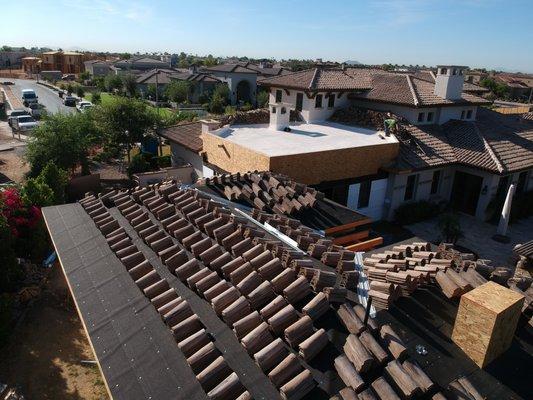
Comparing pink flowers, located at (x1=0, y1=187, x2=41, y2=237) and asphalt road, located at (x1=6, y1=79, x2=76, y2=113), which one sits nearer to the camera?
pink flowers, located at (x1=0, y1=187, x2=41, y2=237)

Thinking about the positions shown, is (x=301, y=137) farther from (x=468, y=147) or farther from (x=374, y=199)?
(x=468, y=147)

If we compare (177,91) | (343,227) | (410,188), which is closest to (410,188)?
(410,188)

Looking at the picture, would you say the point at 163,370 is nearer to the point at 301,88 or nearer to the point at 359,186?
the point at 359,186

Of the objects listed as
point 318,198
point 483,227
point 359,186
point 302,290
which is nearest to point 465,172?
point 483,227

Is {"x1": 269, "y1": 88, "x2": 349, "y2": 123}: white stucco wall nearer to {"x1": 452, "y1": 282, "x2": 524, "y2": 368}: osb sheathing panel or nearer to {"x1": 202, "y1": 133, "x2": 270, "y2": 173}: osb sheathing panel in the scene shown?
{"x1": 202, "y1": 133, "x2": 270, "y2": 173}: osb sheathing panel

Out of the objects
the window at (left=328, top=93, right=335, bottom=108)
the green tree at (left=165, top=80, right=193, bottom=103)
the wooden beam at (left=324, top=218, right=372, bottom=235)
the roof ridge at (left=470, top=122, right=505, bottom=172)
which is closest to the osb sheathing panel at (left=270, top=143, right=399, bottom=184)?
the wooden beam at (left=324, top=218, right=372, bottom=235)
